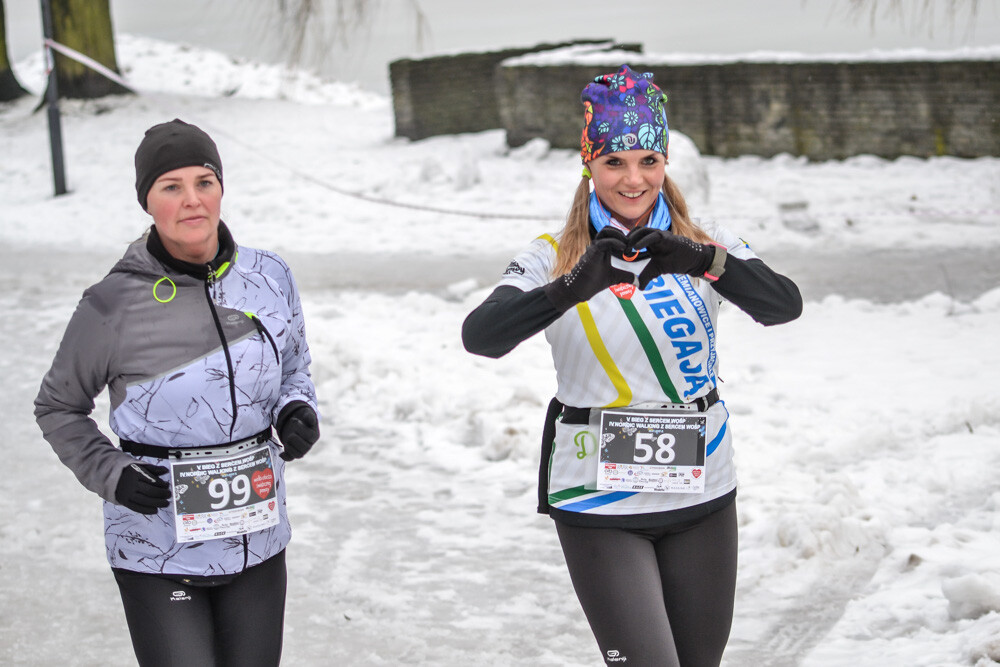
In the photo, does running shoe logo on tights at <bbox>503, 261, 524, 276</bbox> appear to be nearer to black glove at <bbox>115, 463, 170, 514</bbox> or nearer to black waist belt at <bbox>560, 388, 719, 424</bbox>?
black waist belt at <bbox>560, 388, 719, 424</bbox>

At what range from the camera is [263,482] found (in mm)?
2879

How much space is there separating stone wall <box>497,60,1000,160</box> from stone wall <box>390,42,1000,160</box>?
12 millimetres

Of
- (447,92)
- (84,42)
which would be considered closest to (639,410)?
(447,92)

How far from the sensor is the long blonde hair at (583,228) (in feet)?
9.45

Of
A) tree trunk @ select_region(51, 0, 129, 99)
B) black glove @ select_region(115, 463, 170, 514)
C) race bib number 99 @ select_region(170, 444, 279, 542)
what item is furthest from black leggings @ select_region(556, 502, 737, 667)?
tree trunk @ select_region(51, 0, 129, 99)

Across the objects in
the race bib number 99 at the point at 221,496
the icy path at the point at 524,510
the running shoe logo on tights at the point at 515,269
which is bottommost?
the icy path at the point at 524,510

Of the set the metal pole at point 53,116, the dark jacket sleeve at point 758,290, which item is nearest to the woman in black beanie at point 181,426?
the dark jacket sleeve at point 758,290

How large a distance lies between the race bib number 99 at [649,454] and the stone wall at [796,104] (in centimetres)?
1230

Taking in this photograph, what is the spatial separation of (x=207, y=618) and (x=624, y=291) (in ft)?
3.96

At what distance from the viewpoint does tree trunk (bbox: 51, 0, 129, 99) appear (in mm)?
18750

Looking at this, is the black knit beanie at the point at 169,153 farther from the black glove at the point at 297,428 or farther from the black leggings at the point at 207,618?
the black leggings at the point at 207,618

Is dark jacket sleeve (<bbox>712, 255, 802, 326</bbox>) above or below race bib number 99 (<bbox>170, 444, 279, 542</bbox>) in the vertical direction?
above

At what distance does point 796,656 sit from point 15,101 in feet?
65.7

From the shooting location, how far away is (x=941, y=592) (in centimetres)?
436
